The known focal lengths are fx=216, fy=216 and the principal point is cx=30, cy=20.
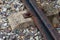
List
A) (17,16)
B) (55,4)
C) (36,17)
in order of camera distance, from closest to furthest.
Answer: (36,17) → (17,16) → (55,4)

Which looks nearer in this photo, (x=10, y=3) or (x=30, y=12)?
(x=30, y=12)

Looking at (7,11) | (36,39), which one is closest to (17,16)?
(7,11)

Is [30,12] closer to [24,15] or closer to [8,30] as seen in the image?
[24,15]

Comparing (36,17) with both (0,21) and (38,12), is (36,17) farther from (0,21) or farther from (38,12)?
(0,21)

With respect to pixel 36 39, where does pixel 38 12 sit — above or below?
above

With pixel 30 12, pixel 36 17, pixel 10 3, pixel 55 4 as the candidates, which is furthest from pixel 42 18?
pixel 10 3

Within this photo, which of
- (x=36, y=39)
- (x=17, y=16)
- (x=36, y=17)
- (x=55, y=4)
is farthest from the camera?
(x=55, y=4)
